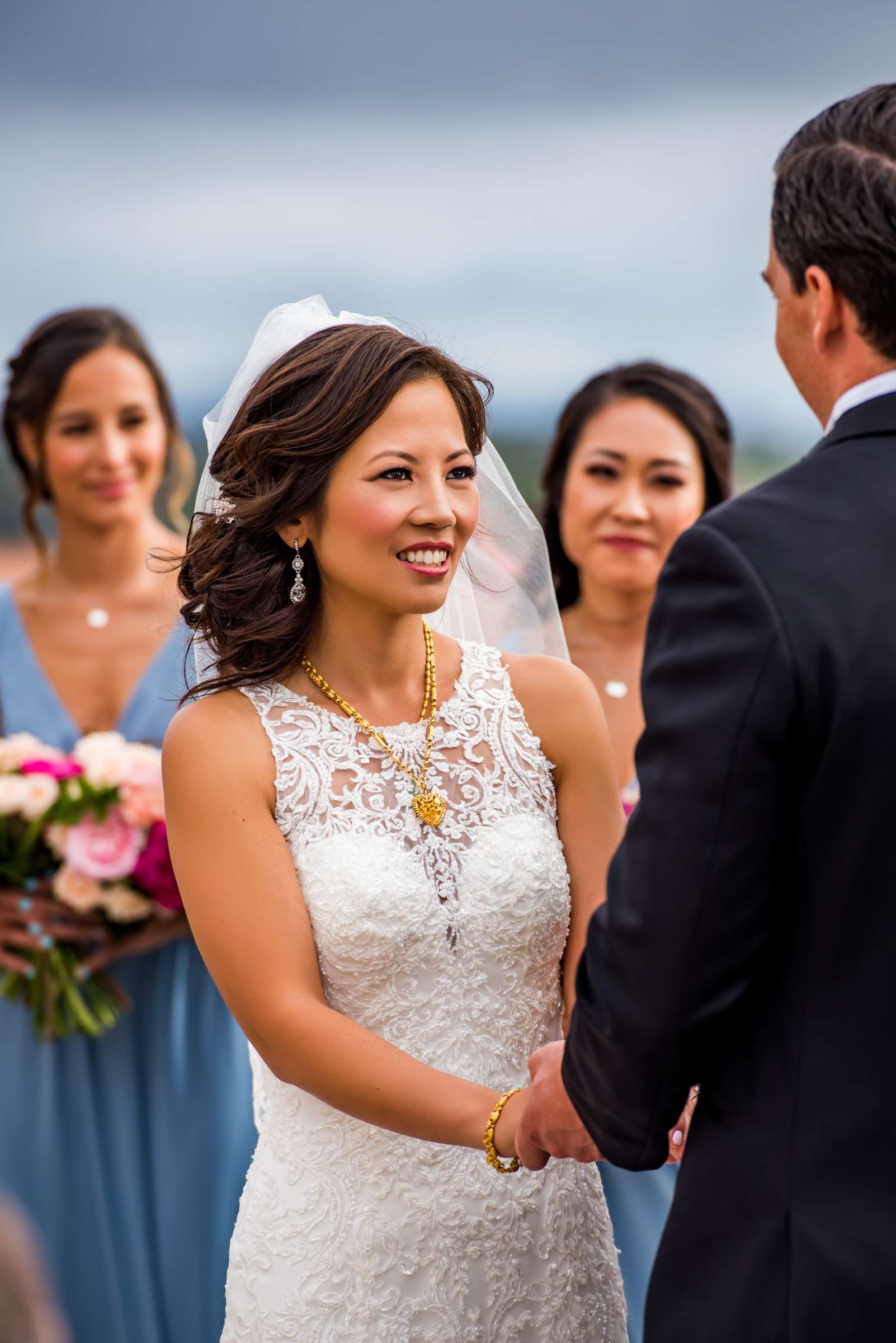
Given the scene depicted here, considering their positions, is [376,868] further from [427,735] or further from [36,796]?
[36,796]

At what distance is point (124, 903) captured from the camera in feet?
12.9

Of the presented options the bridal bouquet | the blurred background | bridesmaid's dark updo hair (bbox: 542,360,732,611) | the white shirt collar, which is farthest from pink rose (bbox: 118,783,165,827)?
the blurred background

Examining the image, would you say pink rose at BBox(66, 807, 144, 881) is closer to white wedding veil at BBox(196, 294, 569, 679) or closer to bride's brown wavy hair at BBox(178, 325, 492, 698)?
white wedding veil at BBox(196, 294, 569, 679)

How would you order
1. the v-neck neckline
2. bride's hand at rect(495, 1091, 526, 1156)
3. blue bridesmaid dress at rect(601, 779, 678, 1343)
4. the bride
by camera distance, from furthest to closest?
the v-neck neckline, blue bridesmaid dress at rect(601, 779, 678, 1343), the bride, bride's hand at rect(495, 1091, 526, 1156)

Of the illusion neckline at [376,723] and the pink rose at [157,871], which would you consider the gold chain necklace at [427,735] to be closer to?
the illusion neckline at [376,723]

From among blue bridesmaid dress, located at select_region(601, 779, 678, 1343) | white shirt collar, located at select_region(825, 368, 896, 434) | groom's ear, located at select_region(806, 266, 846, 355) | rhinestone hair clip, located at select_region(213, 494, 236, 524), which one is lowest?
blue bridesmaid dress, located at select_region(601, 779, 678, 1343)

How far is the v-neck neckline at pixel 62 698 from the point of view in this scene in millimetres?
4473

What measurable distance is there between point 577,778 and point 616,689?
1.77 metres

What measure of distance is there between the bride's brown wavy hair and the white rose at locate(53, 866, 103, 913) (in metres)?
1.48

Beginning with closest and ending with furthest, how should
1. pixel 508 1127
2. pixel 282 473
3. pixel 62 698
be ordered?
1. pixel 508 1127
2. pixel 282 473
3. pixel 62 698

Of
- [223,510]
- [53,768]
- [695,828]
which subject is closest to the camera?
[695,828]

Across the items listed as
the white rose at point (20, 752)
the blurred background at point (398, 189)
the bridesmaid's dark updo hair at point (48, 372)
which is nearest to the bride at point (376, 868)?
the white rose at point (20, 752)

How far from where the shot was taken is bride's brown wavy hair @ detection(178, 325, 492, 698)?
2430mm

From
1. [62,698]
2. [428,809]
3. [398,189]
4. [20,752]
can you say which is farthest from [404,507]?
[398,189]
